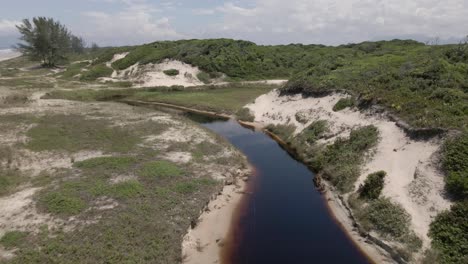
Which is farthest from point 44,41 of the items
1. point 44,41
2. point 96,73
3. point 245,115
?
point 245,115

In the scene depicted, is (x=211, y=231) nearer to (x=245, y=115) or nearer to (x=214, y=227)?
(x=214, y=227)

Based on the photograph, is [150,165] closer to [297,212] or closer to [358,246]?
[297,212]

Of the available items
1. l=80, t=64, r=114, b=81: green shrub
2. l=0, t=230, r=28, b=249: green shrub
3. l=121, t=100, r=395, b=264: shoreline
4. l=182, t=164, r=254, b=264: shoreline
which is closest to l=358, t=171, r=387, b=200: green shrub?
l=121, t=100, r=395, b=264: shoreline

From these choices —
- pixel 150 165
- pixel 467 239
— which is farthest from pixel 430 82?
pixel 150 165

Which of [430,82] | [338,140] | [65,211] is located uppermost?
[430,82]

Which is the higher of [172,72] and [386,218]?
[172,72]

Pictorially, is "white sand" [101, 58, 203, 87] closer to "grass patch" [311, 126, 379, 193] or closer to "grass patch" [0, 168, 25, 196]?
"grass patch" [311, 126, 379, 193]
